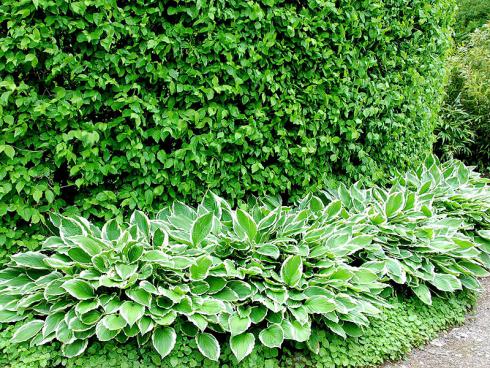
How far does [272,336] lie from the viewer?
3141mm

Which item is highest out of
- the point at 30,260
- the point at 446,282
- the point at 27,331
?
the point at 446,282

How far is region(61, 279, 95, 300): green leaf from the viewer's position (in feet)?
9.91

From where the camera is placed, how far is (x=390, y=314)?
3.76 m

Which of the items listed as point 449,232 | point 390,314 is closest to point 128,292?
point 390,314

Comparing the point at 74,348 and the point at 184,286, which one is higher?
the point at 184,286

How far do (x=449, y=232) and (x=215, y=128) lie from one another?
2.29 meters

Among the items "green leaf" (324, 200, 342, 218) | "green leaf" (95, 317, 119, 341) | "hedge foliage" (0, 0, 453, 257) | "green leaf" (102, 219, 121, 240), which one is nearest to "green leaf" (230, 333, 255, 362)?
"green leaf" (95, 317, 119, 341)

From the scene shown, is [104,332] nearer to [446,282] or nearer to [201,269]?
[201,269]

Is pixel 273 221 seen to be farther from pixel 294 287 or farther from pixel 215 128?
pixel 215 128

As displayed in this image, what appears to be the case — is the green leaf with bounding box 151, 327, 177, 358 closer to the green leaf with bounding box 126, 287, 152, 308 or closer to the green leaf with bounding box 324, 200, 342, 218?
the green leaf with bounding box 126, 287, 152, 308

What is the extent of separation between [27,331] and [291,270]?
1699 mm

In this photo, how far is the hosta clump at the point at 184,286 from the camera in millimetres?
3027

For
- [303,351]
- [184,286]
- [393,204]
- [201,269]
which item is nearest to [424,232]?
[393,204]

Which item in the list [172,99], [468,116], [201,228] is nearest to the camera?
[201,228]
